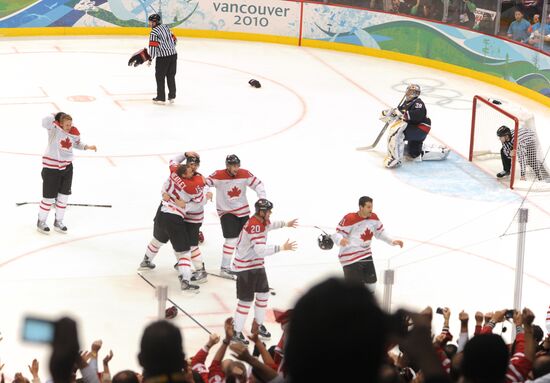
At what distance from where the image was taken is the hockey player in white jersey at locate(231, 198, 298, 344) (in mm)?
7191

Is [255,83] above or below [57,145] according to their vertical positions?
below

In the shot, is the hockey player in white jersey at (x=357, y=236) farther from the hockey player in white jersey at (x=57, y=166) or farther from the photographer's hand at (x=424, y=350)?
the photographer's hand at (x=424, y=350)

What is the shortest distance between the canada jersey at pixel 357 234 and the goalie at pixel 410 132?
15.4ft

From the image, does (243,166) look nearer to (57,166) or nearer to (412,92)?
(412,92)

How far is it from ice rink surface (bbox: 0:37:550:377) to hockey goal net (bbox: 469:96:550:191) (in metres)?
0.21

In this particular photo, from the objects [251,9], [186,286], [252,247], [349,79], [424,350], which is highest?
[424,350]

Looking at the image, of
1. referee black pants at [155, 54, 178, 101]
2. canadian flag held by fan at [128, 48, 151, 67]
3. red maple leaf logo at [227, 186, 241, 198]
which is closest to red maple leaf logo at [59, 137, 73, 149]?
red maple leaf logo at [227, 186, 241, 198]

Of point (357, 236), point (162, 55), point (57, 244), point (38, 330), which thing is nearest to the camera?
point (38, 330)

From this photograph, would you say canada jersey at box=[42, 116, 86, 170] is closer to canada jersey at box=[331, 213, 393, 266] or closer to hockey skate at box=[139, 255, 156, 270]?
hockey skate at box=[139, 255, 156, 270]

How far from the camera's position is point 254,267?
24.2ft

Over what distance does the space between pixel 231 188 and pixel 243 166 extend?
359 cm

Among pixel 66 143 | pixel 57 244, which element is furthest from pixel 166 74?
pixel 57 244

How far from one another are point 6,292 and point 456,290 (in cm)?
351

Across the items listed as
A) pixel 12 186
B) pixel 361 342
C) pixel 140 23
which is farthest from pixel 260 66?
pixel 361 342
